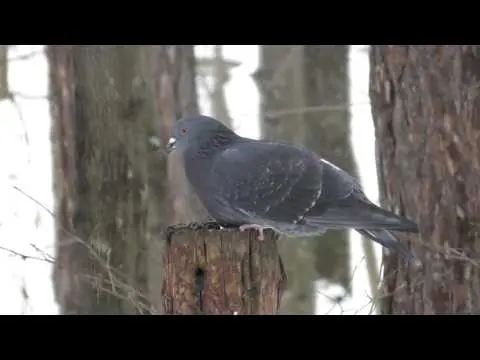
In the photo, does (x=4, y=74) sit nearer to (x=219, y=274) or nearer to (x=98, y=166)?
(x=98, y=166)

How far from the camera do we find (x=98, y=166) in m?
6.42

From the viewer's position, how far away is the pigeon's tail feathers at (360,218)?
4.23 metres

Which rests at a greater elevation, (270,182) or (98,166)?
(98,166)

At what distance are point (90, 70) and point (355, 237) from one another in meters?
3.88

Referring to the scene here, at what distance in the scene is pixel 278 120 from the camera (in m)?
9.56

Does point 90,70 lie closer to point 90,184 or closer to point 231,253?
point 90,184

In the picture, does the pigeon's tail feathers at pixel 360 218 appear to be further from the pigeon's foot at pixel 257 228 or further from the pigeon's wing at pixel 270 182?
the pigeon's foot at pixel 257 228

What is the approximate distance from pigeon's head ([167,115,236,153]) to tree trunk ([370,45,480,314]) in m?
1.17

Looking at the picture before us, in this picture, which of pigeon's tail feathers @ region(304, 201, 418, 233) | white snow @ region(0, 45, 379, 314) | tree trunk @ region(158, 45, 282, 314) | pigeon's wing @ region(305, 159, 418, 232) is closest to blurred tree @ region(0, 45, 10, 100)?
white snow @ region(0, 45, 379, 314)

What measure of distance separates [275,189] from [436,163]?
1.19 m

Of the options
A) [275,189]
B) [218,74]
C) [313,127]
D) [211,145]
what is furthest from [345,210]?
[218,74]

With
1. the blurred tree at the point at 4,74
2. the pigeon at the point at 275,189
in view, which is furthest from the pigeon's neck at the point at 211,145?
the blurred tree at the point at 4,74

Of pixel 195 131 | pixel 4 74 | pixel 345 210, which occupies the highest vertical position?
pixel 4 74
